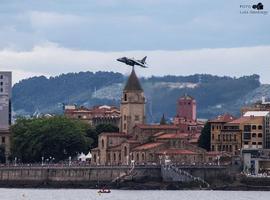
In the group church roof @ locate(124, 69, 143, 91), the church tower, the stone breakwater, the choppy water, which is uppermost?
church roof @ locate(124, 69, 143, 91)

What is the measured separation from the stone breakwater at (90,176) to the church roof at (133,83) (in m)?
25.1

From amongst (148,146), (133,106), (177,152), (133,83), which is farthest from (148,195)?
(133,83)

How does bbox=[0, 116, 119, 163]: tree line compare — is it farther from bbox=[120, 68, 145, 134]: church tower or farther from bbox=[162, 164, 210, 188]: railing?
bbox=[162, 164, 210, 188]: railing

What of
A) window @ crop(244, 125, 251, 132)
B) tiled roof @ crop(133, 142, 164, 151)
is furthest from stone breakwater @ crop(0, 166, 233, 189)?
window @ crop(244, 125, 251, 132)

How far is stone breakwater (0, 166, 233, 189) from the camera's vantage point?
16712 centimetres

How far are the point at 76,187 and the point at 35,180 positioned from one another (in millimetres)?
8054

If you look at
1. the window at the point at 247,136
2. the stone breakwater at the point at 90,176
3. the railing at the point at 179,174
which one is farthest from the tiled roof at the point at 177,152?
the railing at the point at 179,174

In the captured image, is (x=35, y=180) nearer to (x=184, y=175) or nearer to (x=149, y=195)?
(x=184, y=175)

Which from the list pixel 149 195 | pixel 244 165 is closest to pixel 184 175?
pixel 244 165

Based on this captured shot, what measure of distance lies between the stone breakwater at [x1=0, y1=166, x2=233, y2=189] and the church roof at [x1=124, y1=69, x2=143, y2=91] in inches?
990

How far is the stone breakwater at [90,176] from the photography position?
167125mm

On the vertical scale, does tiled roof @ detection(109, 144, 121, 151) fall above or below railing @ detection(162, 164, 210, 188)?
above

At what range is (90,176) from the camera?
567 ft

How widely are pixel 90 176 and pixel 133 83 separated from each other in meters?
27.4
